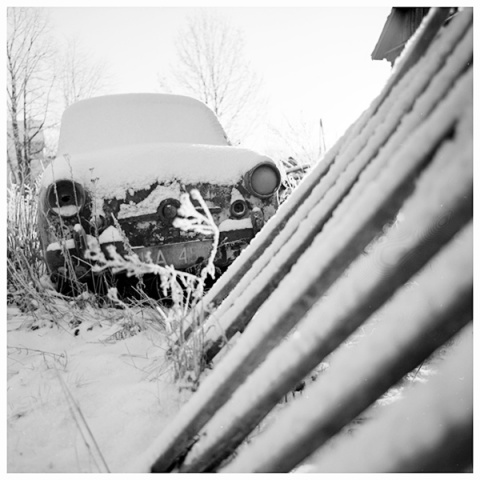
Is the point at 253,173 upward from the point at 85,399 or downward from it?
upward

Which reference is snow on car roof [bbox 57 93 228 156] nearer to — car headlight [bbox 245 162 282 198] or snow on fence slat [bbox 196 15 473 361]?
car headlight [bbox 245 162 282 198]

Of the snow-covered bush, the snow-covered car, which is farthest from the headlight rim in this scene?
the snow-covered bush

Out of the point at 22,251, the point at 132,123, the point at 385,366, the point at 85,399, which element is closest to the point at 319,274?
the point at 385,366

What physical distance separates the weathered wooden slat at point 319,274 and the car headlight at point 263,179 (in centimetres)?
165

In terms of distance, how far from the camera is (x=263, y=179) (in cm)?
238

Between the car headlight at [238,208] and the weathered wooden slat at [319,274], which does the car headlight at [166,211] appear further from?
the weathered wooden slat at [319,274]


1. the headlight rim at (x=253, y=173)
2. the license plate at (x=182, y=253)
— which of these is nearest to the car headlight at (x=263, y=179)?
the headlight rim at (x=253, y=173)

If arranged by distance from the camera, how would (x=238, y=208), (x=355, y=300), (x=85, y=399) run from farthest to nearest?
1. (x=238, y=208)
2. (x=85, y=399)
3. (x=355, y=300)

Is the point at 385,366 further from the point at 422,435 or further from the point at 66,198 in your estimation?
the point at 66,198

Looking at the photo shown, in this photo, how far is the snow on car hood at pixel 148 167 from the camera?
208cm

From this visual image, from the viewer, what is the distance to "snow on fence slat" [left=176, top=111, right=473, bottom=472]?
56 cm

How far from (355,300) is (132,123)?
3.01m

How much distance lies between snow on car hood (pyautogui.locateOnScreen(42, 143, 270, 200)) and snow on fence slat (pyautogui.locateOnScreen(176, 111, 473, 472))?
1.72 m

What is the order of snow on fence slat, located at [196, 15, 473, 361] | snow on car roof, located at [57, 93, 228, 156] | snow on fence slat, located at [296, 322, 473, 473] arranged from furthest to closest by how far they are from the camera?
1. snow on car roof, located at [57, 93, 228, 156]
2. snow on fence slat, located at [196, 15, 473, 361]
3. snow on fence slat, located at [296, 322, 473, 473]
